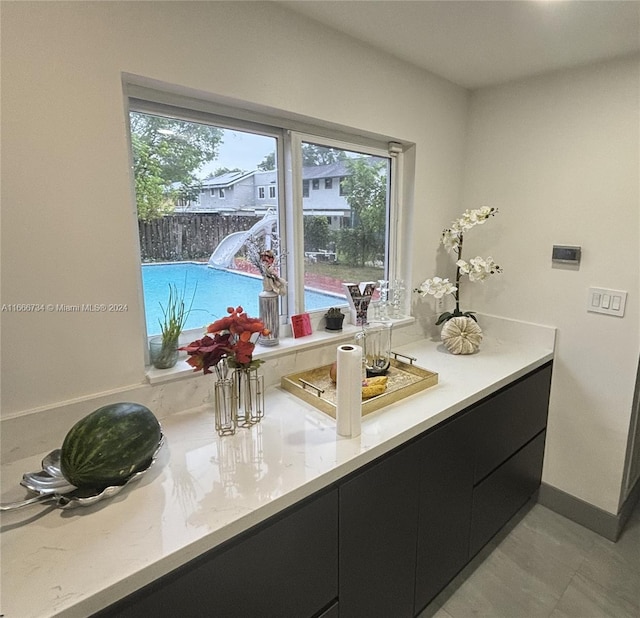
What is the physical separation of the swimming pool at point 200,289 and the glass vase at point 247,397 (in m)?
0.38

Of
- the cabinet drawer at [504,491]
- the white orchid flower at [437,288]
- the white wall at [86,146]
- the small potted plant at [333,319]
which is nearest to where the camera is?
the white wall at [86,146]

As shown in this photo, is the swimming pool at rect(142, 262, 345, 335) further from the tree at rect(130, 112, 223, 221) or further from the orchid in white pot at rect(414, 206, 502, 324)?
the orchid in white pot at rect(414, 206, 502, 324)

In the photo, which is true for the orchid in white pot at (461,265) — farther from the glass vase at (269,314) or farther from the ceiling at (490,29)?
the glass vase at (269,314)

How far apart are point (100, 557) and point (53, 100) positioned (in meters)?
1.10

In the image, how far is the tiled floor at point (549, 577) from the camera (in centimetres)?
162

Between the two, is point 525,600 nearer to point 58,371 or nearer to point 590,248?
point 590,248

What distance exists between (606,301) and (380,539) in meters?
1.47

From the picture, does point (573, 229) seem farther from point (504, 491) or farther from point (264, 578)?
point (264, 578)

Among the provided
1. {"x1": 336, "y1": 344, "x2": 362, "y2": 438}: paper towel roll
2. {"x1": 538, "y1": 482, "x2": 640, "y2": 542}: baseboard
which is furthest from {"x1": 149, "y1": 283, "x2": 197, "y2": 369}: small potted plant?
{"x1": 538, "y1": 482, "x2": 640, "y2": 542}: baseboard

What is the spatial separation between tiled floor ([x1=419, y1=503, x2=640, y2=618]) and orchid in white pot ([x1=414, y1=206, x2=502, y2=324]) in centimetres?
116

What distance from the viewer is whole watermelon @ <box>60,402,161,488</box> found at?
0.92 meters

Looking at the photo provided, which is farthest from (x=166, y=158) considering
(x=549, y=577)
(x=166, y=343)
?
(x=549, y=577)

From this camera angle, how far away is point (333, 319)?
6.10ft

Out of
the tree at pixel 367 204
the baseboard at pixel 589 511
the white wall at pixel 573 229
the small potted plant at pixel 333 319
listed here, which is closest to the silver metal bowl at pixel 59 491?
the small potted plant at pixel 333 319
